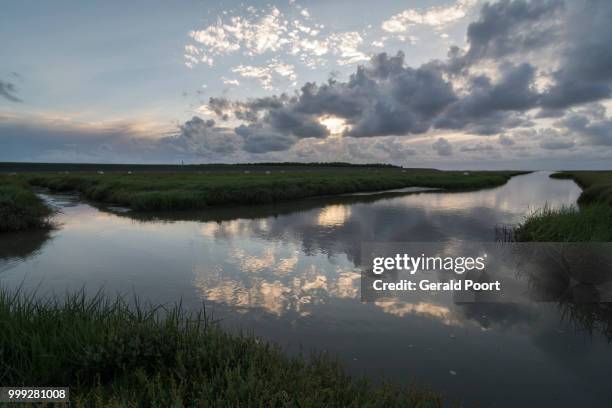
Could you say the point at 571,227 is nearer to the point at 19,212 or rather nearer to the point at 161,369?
the point at 161,369

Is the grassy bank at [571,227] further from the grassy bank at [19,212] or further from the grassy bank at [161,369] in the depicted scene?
the grassy bank at [19,212]

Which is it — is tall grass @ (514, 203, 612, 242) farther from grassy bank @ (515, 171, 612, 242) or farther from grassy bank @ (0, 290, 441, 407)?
grassy bank @ (0, 290, 441, 407)

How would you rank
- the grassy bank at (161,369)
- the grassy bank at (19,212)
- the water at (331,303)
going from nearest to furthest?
the grassy bank at (161,369), the water at (331,303), the grassy bank at (19,212)

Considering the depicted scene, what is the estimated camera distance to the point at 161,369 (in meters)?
4.95

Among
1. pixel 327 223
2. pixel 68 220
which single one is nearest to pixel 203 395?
pixel 327 223

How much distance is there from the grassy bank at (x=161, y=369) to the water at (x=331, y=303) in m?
1.80

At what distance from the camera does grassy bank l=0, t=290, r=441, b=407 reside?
13.9 feet

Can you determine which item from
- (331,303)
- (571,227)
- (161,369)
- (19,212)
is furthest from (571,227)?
(19,212)

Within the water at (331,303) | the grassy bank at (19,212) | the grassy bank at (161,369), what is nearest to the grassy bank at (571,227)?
the water at (331,303)

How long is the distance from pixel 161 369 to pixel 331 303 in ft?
16.9

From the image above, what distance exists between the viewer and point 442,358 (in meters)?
6.79

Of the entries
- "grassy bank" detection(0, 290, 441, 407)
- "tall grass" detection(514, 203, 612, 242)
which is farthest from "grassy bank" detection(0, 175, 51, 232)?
"tall grass" detection(514, 203, 612, 242)

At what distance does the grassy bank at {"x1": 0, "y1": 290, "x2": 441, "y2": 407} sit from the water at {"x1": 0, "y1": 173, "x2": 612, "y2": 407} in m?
1.80

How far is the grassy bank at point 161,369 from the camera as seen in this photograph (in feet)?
13.9
